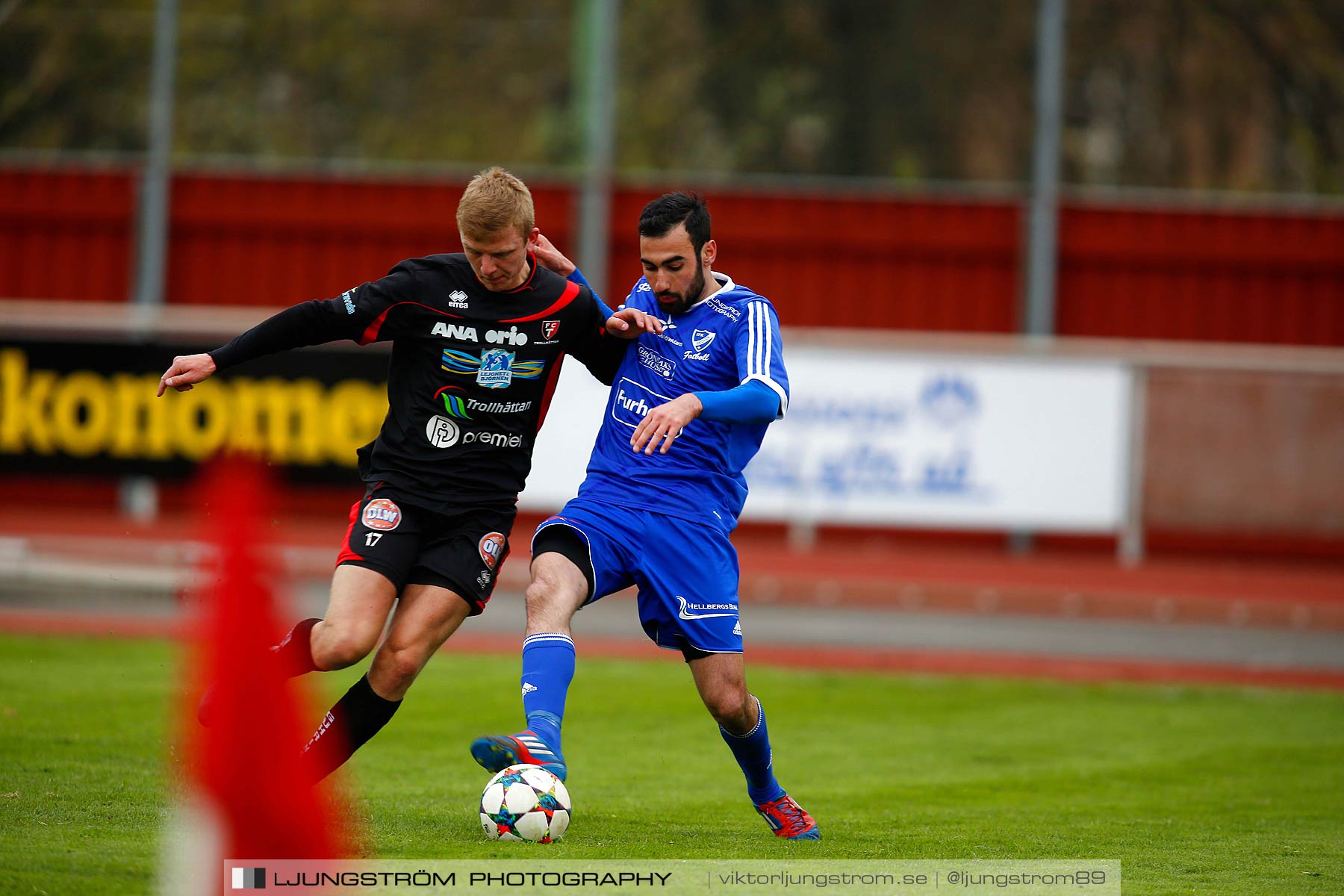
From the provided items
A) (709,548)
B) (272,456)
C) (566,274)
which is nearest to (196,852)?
(709,548)

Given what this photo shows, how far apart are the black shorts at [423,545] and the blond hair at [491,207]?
102 cm

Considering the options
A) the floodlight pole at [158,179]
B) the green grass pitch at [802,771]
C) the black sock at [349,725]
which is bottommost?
the green grass pitch at [802,771]

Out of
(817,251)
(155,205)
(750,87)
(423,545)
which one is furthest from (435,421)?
(750,87)

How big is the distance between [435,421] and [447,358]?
0.79ft

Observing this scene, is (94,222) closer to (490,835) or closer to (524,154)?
(524,154)

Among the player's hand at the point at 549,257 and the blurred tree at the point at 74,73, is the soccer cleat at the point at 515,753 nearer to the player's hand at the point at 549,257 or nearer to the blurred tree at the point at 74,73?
the player's hand at the point at 549,257

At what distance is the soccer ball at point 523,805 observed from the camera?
4.95 m

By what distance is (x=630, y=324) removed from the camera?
19.0ft

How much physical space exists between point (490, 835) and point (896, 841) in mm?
1564

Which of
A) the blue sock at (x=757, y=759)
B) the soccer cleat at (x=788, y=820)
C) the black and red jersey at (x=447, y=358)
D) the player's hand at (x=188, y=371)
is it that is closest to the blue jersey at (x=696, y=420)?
the black and red jersey at (x=447, y=358)

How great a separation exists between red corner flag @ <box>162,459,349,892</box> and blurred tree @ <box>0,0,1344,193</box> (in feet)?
60.2

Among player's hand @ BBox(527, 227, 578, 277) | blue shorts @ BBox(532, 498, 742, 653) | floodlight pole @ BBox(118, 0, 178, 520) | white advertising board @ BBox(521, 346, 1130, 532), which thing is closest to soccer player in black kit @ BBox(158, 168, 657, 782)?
player's hand @ BBox(527, 227, 578, 277)

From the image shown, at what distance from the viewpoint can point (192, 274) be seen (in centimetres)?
2080

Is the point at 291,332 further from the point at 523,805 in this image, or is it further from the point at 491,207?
the point at 523,805
